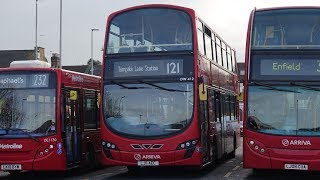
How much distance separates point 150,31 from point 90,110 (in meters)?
3.45

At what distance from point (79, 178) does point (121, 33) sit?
13.0 ft

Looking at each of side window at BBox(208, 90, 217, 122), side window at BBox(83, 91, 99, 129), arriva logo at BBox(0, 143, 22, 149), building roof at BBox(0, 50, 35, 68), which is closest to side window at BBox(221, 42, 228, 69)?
side window at BBox(208, 90, 217, 122)

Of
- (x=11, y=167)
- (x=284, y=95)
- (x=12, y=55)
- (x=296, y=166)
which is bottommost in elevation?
(x=11, y=167)

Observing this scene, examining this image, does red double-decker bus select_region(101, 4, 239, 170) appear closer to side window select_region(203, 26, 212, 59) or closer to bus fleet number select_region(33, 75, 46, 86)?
side window select_region(203, 26, 212, 59)

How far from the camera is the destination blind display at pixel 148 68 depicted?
14.7 metres

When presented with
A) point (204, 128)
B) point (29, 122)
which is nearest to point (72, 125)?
point (29, 122)

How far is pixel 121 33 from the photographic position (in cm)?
1538

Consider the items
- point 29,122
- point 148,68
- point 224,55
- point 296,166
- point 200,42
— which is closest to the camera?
point 296,166

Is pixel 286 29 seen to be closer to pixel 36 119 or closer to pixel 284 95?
pixel 284 95

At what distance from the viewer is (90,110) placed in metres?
17.2

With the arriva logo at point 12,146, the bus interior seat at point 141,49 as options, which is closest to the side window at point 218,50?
the bus interior seat at point 141,49

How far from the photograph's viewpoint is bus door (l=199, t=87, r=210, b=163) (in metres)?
14.8

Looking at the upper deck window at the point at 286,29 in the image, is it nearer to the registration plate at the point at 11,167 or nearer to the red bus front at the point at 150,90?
the red bus front at the point at 150,90

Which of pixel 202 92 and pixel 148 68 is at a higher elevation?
pixel 148 68
